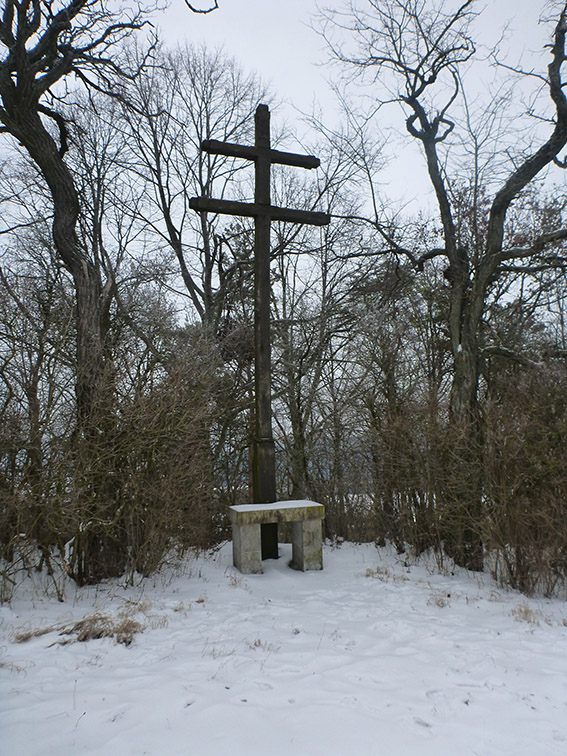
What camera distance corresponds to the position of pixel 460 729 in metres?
2.53

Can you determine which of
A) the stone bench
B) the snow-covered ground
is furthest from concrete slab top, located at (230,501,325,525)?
the snow-covered ground

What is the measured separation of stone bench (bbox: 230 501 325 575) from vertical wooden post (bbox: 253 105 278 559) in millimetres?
305

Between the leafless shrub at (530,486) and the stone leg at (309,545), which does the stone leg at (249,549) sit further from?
the leafless shrub at (530,486)

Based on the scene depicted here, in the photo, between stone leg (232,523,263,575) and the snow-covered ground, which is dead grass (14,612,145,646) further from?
stone leg (232,523,263,575)

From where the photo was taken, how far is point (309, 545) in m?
5.87

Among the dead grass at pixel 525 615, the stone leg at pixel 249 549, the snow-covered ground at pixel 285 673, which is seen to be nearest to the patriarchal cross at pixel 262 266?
the stone leg at pixel 249 549

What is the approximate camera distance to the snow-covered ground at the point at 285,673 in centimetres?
239

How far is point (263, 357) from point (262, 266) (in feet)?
3.83

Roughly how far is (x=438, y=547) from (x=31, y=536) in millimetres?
4447

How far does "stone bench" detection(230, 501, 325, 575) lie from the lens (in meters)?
5.64

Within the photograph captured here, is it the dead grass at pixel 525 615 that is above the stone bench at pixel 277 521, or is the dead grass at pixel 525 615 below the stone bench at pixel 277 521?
below

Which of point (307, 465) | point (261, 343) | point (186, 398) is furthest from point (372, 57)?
point (307, 465)

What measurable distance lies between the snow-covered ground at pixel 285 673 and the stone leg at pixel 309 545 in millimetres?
668

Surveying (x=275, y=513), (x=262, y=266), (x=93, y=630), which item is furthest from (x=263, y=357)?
(x=93, y=630)
